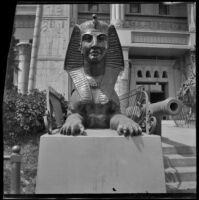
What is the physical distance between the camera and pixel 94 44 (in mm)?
2568

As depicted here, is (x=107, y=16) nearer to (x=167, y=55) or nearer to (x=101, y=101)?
(x=167, y=55)

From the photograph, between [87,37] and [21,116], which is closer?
[87,37]

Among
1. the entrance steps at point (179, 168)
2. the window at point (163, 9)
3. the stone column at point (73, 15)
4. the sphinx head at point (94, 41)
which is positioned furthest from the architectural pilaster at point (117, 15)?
Result: the sphinx head at point (94, 41)

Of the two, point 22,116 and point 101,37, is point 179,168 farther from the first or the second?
point 22,116

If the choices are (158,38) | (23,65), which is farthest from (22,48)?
(158,38)

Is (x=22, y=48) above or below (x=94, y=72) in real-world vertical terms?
above

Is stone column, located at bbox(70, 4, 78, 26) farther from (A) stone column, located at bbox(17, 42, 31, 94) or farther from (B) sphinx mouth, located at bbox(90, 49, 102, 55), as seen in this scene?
(B) sphinx mouth, located at bbox(90, 49, 102, 55)

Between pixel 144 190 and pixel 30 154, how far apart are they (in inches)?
98.0

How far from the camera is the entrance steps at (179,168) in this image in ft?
9.64

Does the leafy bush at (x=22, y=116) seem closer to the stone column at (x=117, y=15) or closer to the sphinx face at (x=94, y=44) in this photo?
the sphinx face at (x=94, y=44)

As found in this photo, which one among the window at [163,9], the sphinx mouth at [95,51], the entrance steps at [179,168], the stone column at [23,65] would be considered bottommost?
the entrance steps at [179,168]

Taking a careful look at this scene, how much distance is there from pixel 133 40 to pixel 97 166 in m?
11.3

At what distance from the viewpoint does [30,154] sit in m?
4.11

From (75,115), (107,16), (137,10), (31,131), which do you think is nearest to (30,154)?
(31,131)
